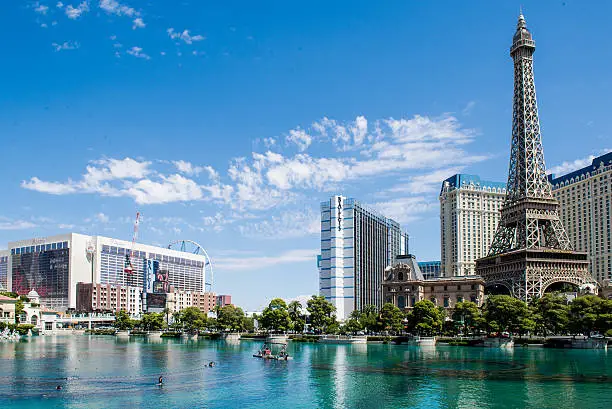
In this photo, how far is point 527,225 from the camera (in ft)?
591

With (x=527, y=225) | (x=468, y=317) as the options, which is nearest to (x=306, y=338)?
(x=468, y=317)

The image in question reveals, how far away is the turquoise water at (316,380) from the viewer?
226 ft

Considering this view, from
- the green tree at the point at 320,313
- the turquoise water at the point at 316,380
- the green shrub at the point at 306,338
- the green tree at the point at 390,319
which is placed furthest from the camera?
the green tree at the point at 320,313

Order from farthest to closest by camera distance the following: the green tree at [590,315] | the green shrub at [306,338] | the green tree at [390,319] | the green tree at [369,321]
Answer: the green tree at [369,321]
the green shrub at [306,338]
the green tree at [390,319]
the green tree at [590,315]

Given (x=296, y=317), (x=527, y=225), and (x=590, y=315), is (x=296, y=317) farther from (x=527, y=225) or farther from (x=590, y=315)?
(x=590, y=315)

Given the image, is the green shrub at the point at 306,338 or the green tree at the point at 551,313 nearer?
the green tree at the point at 551,313

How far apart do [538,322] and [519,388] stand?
77859 mm

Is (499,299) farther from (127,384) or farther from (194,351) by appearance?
(127,384)

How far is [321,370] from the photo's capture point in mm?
97938

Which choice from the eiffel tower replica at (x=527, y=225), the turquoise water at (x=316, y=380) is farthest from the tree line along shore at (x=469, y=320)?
the turquoise water at (x=316, y=380)

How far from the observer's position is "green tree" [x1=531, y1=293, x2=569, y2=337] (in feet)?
479

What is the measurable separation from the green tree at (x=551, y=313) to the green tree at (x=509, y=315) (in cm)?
404

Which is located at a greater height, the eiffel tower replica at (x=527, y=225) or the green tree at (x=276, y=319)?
the eiffel tower replica at (x=527, y=225)

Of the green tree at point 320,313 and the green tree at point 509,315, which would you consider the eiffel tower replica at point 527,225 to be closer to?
the green tree at point 509,315
